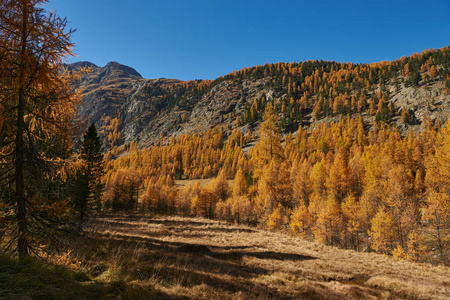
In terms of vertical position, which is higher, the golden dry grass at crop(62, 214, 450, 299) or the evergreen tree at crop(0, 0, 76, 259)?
the evergreen tree at crop(0, 0, 76, 259)

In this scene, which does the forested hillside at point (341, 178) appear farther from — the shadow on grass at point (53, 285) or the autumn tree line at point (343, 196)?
the shadow on grass at point (53, 285)

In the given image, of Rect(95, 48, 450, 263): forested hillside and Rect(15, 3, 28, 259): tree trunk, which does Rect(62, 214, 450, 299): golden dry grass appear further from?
Rect(95, 48, 450, 263): forested hillside

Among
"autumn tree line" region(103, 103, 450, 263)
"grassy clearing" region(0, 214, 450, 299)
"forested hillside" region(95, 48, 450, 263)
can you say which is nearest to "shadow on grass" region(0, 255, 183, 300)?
"grassy clearing" region(0, 214, 450, 299)

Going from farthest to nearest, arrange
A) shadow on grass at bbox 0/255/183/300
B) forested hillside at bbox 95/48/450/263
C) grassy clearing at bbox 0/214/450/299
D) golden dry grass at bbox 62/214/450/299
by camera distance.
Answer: forested hillside at bbox 95/48/450/263 < golden dry grass at bbox 62/214/450/299 < grassy clearing at bbox 0/214/450/299 < shadow on grass at bbox 0/255/183/300

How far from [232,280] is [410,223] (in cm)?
4602

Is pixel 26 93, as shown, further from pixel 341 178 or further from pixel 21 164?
pixel 341 178

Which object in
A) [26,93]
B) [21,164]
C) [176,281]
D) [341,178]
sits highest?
[26,93]

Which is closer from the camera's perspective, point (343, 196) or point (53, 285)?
point (53, 285)

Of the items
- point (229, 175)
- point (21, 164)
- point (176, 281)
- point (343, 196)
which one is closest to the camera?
point (21, 164)

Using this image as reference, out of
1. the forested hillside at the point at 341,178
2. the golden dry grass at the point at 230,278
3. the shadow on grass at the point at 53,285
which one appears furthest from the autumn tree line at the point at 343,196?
the shadow on grass at the point at 53,285

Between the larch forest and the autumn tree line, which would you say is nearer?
the larch forest

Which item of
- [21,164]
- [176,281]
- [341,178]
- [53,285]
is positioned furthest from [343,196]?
[21,164]

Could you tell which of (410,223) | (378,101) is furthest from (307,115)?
(410,223)

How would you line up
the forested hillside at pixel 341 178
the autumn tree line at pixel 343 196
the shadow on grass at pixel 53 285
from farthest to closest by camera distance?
the forested hillside at pixel 341 178
the autumn tree line at pixel 343 196
the shadow on grass at pixel 53 285
